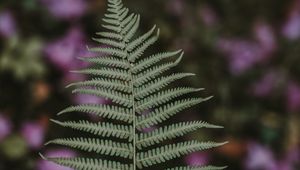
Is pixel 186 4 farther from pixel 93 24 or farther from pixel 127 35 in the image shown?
pixel 127 35

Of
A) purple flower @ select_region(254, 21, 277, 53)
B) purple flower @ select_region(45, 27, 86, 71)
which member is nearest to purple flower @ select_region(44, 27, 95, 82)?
purple flower @ select_region(45, 27, 86, 71)

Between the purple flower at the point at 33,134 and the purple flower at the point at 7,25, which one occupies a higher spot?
the purple flower at the point at 7,25

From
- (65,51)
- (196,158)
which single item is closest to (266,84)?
(196,158)

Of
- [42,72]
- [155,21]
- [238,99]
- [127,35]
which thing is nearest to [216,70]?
[238,99]

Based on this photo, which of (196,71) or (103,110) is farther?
(196,71)

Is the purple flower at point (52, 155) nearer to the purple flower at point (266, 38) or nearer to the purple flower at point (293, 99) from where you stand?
the purple flower at point (293, 99)

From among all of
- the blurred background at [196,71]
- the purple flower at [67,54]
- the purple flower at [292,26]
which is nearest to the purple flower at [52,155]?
the blurred background at [196,71]

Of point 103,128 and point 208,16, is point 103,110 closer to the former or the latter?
point 103,128
